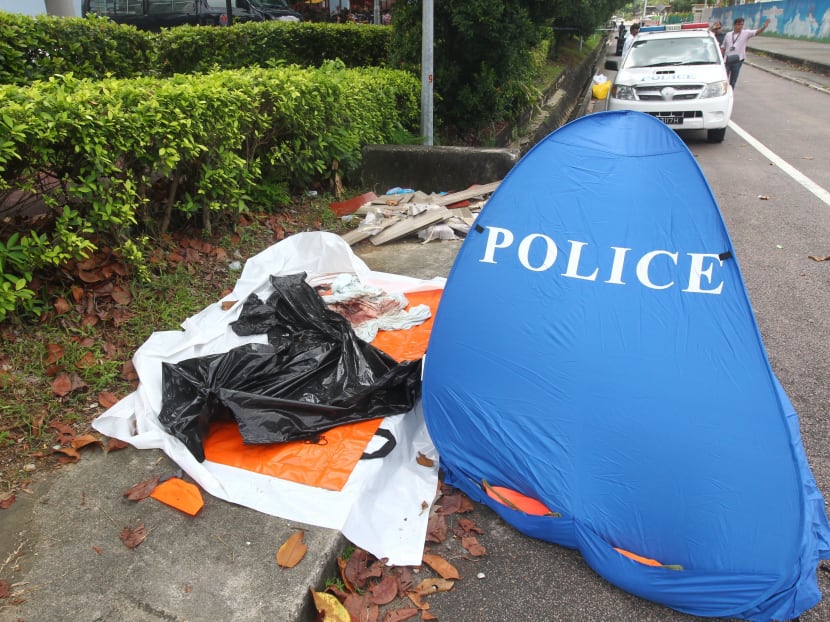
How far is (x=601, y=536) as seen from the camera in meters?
2.25

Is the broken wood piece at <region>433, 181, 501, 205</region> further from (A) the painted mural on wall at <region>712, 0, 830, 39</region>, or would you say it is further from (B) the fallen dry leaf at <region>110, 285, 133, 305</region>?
(A) the painted mural on wall at <region>712, 0, 830, 39</region>

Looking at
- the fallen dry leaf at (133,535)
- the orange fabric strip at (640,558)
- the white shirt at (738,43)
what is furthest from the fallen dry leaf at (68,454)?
→ the white shirt at (738,43)

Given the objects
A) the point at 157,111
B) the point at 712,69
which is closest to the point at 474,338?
the point at 157,111

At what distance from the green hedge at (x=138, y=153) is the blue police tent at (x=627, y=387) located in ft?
7.21

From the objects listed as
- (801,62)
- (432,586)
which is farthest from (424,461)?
(801,62)

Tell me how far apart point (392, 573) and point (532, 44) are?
7.41 meters

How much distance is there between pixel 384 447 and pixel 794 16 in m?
43.0

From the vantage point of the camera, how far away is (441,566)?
7.77 feet

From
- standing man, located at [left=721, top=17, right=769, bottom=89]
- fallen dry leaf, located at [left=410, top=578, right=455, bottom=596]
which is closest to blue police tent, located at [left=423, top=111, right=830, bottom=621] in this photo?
fallen dry leaf, located at [left=410, top=578, right=455, bottom=596]

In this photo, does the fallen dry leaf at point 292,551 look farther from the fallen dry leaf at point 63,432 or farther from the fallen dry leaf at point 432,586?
the fallen dry leaf at point 63,432

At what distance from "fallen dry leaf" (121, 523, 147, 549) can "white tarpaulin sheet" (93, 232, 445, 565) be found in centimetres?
29

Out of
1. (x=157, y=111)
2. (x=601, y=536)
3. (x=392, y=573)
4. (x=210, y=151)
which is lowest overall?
(x=392, y=573)

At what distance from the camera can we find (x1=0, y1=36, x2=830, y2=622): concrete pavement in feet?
6.63

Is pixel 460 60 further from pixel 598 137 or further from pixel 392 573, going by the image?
pixel 392 573
